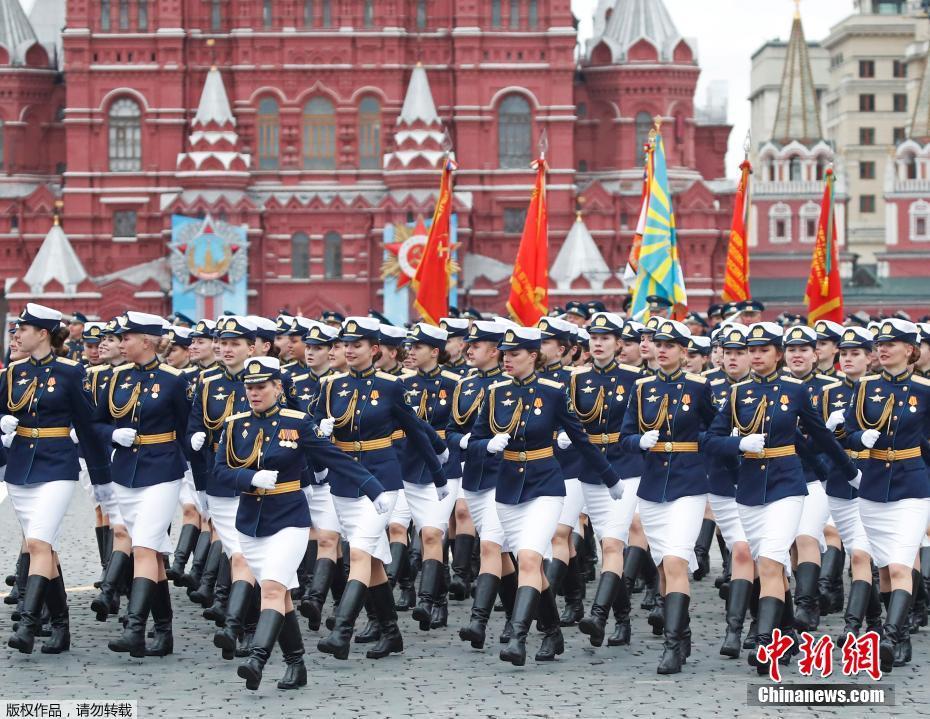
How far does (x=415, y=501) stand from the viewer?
12992 millimetres

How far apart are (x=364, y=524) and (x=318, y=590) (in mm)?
1060

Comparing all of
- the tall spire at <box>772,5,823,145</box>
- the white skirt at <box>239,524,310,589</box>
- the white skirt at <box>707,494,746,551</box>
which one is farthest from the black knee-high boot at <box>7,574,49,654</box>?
the tall spire at <box>772,5,823,145</box>

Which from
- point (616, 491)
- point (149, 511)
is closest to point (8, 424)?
point (149, 511)

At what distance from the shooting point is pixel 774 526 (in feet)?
35.1

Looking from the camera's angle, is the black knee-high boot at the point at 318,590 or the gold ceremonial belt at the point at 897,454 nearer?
the gold ceremonial belt at the point at 897,454

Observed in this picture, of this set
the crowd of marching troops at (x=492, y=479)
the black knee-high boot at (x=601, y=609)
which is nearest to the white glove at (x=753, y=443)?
the crowd of marching troops at (x=492, y=479)

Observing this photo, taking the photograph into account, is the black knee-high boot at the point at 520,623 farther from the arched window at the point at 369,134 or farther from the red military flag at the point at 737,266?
the arched window at the point at 369,134

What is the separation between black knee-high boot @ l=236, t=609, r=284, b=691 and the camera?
32.1ft

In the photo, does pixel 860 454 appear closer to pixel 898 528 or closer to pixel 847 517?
pixel 898 528

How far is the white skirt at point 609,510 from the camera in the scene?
12078mm

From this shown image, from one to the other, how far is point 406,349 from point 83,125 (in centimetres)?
3944

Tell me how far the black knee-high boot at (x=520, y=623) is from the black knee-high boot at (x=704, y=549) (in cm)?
452

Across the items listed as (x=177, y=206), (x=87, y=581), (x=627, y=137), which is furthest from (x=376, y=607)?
(x=627, y=137)

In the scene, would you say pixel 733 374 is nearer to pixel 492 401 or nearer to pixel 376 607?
pixel 492 401
